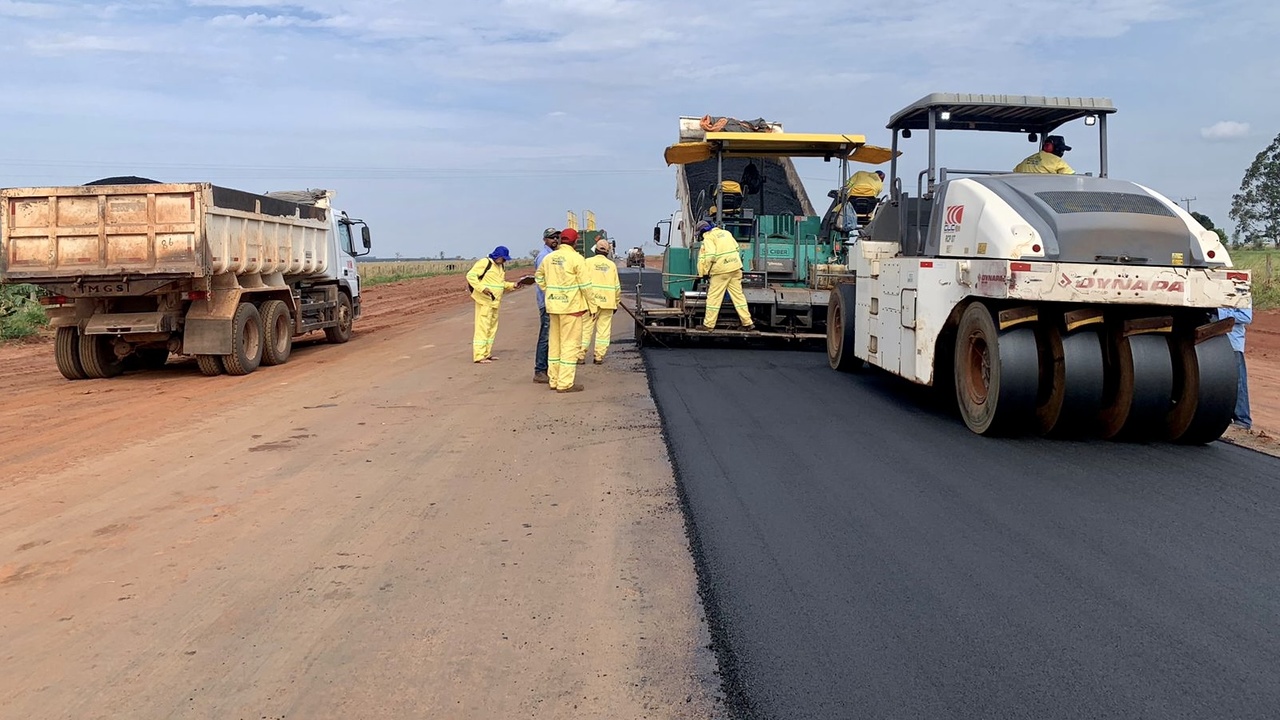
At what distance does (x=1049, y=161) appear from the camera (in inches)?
341

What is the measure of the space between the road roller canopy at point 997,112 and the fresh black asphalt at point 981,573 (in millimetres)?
3118

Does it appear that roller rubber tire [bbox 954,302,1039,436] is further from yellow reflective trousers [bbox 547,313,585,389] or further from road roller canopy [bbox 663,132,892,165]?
road roller canopy [bbox 663,132,892,165]

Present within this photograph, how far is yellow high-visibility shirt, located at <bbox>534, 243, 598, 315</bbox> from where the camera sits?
10.2 metres

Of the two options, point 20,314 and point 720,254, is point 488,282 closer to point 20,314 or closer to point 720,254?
point 720,254

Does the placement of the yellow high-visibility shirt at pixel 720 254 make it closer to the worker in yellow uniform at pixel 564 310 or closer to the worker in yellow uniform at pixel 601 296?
the worker in yellow uniform at pixel 601 296

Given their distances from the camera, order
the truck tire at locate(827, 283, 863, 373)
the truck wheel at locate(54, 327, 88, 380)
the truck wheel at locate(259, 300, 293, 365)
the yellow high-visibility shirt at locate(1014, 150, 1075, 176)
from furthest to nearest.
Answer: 1. the truck wheel at locate(259, 300, 293, 365)
2. the truck wheel at locate(54, 327, 88, 380)
3. the truck tire at locate(827, 283, 863, 373)
4. the yellow high-visibility shirt at locate(1014, 150, 1075, 176)

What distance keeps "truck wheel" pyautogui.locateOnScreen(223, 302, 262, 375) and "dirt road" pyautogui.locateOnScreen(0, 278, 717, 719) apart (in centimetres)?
283

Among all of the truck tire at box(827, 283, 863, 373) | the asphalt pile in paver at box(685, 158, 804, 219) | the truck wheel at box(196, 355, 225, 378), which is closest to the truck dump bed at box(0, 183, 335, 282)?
the truck wheel at box(196, 355, 225, 378)

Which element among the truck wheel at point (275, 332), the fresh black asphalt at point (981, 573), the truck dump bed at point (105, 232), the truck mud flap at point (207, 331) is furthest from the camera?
the truck wheel at point (275, 332)

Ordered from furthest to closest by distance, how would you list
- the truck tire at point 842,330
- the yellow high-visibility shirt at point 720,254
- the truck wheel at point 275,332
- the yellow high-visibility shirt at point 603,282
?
the truck wheel at point 275,332, the yellow high-visibility shirt at point 720,254, the yellow high-visibility shirt at point 603,282, the truck tire at point 842,330

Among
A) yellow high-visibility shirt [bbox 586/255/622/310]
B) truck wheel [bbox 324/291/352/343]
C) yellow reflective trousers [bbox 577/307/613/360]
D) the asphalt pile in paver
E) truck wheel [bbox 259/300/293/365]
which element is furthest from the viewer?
truck wheel [bbox 324/291/352/343]

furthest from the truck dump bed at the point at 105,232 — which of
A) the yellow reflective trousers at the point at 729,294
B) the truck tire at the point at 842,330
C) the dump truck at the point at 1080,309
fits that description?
the dump truck at the point at 1080,309

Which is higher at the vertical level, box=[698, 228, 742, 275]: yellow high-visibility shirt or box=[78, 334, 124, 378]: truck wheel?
box=[698, 228, 742, 275]: yellow high-visibility shirt

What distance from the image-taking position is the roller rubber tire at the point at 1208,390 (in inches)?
267
